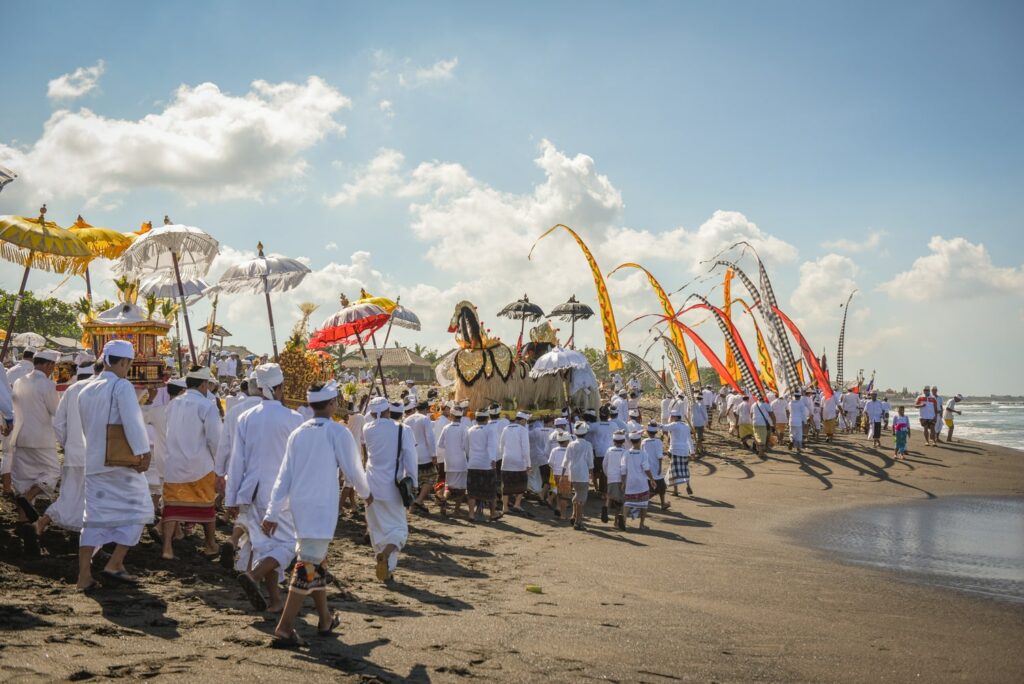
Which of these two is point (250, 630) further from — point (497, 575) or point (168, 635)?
point (497, 575)

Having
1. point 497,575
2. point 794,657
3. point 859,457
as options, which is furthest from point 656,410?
point 794,657

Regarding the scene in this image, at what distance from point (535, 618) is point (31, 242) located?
8.27 m

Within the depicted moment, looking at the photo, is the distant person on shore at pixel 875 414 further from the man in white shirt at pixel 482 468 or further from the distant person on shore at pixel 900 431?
the man in white shirt at pixel 482 468

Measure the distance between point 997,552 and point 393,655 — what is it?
10.5 m

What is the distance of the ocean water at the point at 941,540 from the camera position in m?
9.77

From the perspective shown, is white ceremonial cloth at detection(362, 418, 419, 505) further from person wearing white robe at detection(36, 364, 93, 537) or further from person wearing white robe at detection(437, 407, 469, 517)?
person wearing white robe at detection(437, 407, 469, 517)

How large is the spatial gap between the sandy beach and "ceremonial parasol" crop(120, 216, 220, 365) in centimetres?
425

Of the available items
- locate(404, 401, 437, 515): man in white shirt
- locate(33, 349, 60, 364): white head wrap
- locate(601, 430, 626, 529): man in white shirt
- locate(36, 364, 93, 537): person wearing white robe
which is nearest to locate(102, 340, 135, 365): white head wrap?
locate(36, 364, 93, 537): person wearing white robe

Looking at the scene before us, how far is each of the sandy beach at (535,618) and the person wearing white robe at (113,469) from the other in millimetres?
456

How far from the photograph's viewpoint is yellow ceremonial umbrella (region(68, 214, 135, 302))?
12422mm

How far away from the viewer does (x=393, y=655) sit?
5.04 metres

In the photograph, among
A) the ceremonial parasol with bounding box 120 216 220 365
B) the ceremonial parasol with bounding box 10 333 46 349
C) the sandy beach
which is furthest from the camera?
the ceremonial parasol with bounding box 10 333 46 349

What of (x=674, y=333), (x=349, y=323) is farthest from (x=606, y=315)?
(x=349, y=323)

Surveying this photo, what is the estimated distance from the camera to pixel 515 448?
499 inches
